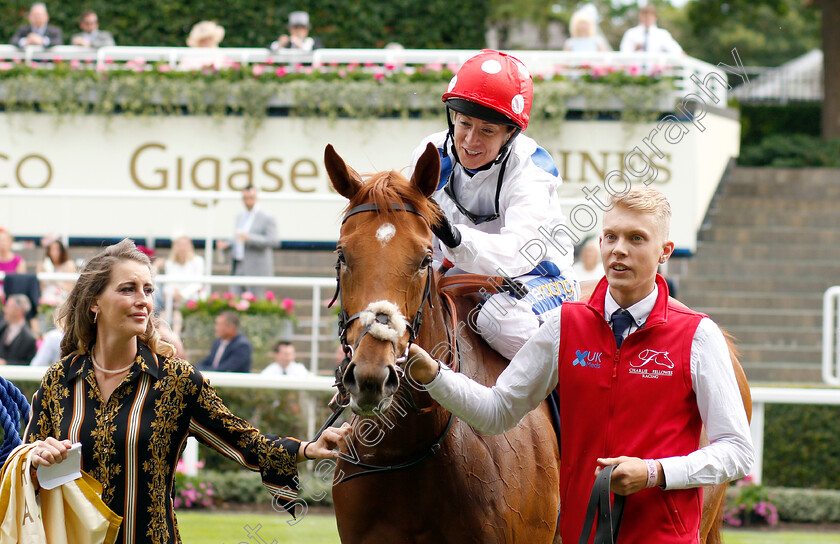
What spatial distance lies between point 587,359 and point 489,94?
Answer: 1.13m

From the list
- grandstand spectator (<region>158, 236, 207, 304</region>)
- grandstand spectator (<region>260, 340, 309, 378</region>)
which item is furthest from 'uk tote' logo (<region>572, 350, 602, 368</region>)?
grandstand spectator (<region>158, 236, 207, 304</region>)

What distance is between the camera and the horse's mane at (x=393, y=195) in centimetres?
299

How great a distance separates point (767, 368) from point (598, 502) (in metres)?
9.87

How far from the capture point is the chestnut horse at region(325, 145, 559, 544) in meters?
2.88

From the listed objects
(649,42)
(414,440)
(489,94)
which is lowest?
(414,440)

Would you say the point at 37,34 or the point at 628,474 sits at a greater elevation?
the point at 37,34

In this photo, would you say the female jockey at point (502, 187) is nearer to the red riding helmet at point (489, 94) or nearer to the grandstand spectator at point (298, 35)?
the red riding helmet at point (489, 94)

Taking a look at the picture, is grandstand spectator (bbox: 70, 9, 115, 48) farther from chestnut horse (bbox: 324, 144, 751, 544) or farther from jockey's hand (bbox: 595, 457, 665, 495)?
jockey's hand (bbox: 595, 457, 665, 495)

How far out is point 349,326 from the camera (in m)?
2.78

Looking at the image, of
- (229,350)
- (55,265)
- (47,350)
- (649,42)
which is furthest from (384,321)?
(649,42)

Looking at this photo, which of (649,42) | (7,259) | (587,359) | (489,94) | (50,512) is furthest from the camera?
(649,42)

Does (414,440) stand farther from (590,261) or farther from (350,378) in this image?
(590,261)

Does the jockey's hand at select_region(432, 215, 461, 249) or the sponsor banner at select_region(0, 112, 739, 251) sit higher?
the sponsor banner at select_region(0, 112, 739, 251)

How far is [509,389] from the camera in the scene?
2975 mm
